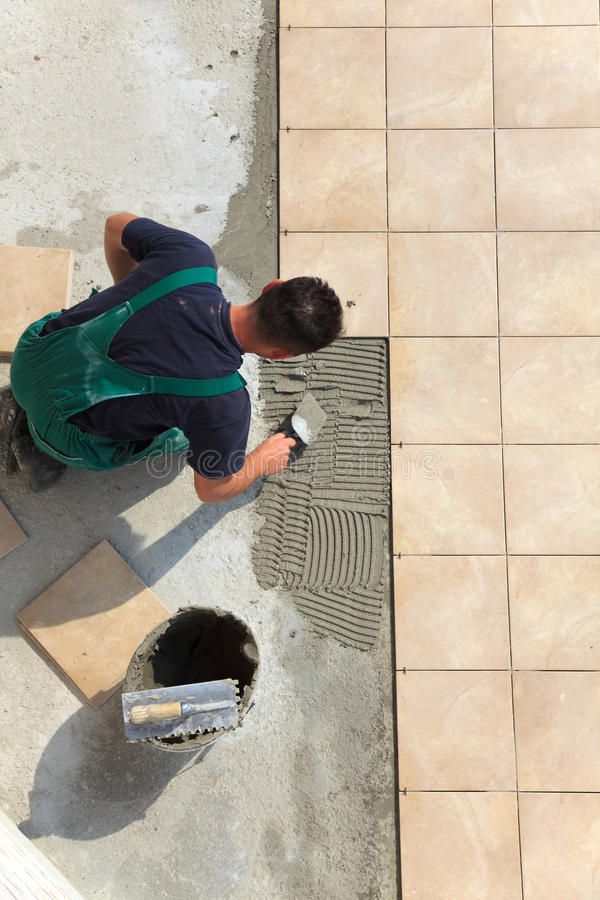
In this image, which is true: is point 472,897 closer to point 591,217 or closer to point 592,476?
point 592,476

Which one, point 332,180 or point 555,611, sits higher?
point 332,180

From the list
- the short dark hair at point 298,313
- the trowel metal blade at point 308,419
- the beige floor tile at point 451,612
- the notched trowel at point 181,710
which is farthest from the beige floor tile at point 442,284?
the notched trowel at point 181,710

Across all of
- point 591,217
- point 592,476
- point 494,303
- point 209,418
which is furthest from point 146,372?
point 591,217

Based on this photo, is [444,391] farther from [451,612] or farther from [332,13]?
[332,13]

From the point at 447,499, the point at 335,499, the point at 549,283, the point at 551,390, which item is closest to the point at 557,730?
the point at 447,499

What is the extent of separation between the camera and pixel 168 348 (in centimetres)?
212

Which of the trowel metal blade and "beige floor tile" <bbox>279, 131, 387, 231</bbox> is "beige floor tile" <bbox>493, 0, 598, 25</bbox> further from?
the trowel metal blade

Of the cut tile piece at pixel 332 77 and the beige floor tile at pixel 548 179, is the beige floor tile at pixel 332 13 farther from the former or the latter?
the beige floor tile at pixel 548 179

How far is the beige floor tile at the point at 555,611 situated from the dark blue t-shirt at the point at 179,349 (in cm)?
175

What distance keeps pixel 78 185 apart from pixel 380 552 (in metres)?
2.45

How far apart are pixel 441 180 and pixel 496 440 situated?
142cm

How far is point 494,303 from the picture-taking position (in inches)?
136

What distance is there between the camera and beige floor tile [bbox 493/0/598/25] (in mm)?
3635

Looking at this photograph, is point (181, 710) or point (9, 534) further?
point (9, 534)
